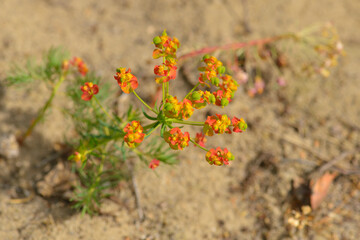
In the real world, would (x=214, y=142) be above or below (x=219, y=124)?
above

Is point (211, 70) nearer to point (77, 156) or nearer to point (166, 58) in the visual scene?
point (166, 58)

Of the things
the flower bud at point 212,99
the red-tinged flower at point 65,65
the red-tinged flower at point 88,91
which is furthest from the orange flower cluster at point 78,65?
the flower bud at point 212,99

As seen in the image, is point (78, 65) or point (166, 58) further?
point (78, 65)

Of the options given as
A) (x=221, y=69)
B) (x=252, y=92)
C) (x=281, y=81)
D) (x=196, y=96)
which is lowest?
(x=196, y=96)

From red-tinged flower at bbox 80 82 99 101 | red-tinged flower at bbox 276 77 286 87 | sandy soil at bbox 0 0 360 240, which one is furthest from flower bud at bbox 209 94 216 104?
red-tinged flower at bbox 276 77 286 87

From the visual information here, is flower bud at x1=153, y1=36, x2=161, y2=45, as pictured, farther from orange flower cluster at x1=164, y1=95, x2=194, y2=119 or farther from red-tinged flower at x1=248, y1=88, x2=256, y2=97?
red-tinged flower at x1=248, y1=88, x2=256, y2=97

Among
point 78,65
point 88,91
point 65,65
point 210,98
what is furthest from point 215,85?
point 65,65

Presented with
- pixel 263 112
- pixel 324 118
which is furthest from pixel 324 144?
pixel 263 112

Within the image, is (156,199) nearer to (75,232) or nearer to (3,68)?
(75,232)

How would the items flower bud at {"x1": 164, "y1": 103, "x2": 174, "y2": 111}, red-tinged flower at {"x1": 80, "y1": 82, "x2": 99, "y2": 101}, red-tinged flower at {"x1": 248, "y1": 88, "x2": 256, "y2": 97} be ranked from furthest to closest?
red-tinged flower at {"x1": 248, "y1": 88, "x2": 256, "y2": 97} → red-tinged flower at {"x1": 80, "y1": 82, "x2": 99, "y2": 101} → flower bud at {"x1": 164, "y1": 103, "x2": 174, "y2": 111}
